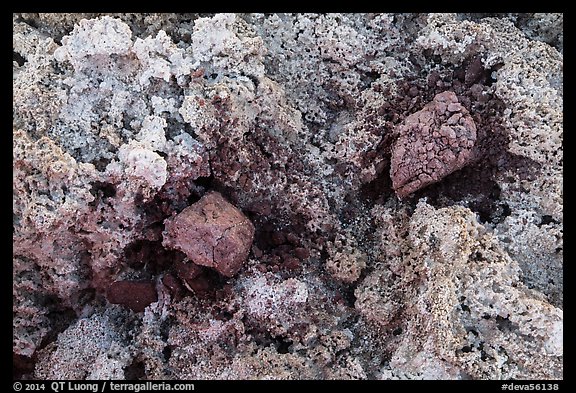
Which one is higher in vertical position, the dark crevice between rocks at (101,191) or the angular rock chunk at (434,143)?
the angular rock chunk at (434,143)

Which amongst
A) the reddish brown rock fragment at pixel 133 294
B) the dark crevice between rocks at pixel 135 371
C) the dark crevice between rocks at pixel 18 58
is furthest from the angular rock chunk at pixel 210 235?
the dark crevice between rocks at pixel 18 58

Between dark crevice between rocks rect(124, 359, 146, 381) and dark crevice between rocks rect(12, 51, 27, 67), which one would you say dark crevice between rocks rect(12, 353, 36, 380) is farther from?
dark crevice between rocks rect(12, 51, 27, 67)

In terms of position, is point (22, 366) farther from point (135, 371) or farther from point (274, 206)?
point (274, 206)

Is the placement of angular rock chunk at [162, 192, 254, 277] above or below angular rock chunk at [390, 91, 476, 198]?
below

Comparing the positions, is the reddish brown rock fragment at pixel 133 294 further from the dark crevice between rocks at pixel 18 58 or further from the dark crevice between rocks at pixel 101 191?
the dark crevice between rocks at pixel 18 58

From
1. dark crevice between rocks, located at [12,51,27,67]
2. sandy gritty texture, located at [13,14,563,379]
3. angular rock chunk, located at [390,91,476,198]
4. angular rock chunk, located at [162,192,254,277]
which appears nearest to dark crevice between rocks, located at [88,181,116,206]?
sandy gritty texture, located at [13,14,563,379]

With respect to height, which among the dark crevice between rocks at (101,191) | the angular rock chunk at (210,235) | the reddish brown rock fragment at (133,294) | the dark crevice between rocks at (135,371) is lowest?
the dark crevice between rocks at (135,371)

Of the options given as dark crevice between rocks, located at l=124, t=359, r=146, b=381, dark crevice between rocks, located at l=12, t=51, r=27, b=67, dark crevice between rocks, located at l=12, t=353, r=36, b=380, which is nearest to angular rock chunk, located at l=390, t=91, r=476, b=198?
dark crevice between rocks, located at l=124, t=359, r=146, b=381

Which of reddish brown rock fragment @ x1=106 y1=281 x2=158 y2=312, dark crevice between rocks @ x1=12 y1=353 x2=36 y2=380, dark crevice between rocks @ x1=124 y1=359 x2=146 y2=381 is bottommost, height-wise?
dark crevice between rocks @ x1=12 y1=353 x2=36 y2=380

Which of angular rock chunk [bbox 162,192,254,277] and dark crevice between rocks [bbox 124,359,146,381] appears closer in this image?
angular rock chunk [bbox 162,192,254,277]
